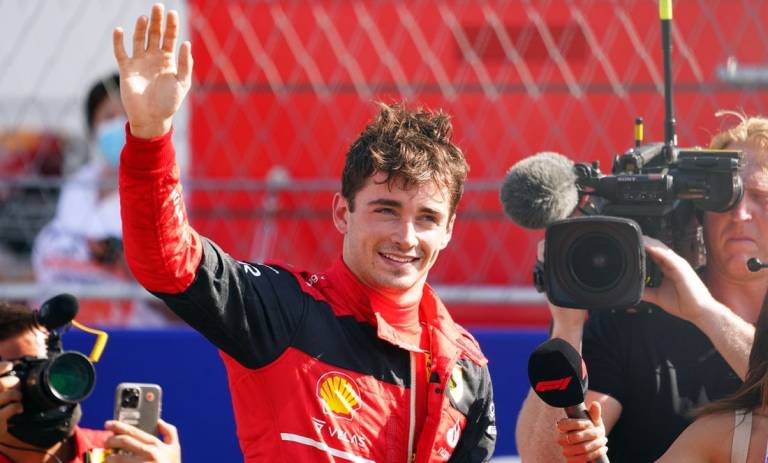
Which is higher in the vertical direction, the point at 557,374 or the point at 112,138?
the point at 112,138

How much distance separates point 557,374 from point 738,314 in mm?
903

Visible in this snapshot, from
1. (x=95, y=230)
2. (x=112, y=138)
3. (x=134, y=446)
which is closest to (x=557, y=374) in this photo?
(x=134, y=446)

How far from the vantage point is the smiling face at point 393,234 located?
228cm

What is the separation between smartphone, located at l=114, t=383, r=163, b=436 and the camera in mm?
2289

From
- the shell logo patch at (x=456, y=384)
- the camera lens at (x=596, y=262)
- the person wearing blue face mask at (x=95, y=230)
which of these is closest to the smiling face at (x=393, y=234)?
the shell logo patch at (x=456, y=384)

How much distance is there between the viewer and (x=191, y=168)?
186 inches

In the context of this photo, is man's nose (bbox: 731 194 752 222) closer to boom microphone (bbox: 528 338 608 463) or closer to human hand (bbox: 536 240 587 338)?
human hand (bbox: 536 240 587 338)

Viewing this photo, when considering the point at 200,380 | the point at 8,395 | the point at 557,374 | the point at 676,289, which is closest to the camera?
the point at 557,374

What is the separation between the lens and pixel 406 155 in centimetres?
230

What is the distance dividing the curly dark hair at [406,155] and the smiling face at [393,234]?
0.06 feet

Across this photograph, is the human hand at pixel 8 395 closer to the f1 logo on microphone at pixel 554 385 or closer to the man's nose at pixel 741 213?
the f1 logo on microphone at pixel 554 385

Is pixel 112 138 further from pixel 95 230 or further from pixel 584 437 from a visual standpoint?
pixel 584 437

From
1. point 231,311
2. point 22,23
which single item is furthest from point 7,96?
point 231,311

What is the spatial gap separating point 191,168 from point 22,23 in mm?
786
